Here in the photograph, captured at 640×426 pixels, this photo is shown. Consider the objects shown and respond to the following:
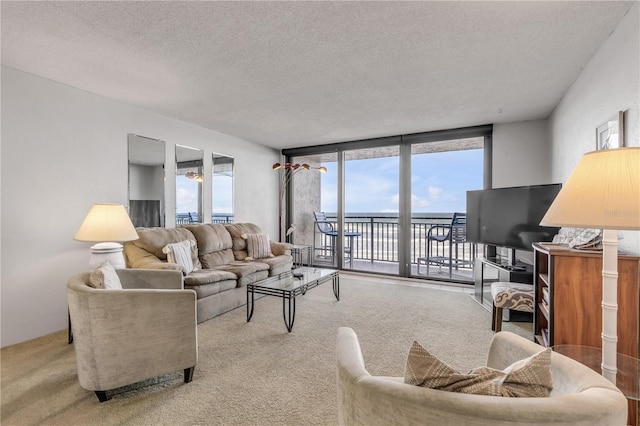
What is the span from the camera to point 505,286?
2975 millimetres

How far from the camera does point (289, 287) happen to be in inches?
→ 120

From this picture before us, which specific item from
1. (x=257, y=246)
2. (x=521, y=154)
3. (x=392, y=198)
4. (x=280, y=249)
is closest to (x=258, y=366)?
(x=257, y=246)

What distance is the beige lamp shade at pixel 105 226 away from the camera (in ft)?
8.60

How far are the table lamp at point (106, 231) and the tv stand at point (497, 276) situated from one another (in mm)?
3842

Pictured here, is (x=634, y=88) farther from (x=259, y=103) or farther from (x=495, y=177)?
(x=259, y=103)

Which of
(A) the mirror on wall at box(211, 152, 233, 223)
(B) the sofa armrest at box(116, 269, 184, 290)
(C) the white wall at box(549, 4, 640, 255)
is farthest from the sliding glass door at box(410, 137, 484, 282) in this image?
(B) the sofa armrest at box(116, 269, 184, 290)

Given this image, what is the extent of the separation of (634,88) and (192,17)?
111 inches

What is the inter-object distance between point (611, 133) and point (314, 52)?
2.26 meters

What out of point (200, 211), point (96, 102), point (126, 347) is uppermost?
point (96, 102)

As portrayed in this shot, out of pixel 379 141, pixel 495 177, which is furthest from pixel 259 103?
pixel 495 177

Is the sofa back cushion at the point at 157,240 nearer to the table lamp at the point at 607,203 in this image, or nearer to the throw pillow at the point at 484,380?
the throw pillow at the point at 484,380

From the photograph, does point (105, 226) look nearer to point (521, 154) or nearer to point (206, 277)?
point (206, 277)

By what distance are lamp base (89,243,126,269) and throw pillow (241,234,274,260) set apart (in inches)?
70.1

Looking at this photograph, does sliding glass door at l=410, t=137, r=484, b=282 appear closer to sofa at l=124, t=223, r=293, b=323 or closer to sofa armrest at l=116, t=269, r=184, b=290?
sofa at l=124, t=223, r=293, b=323
